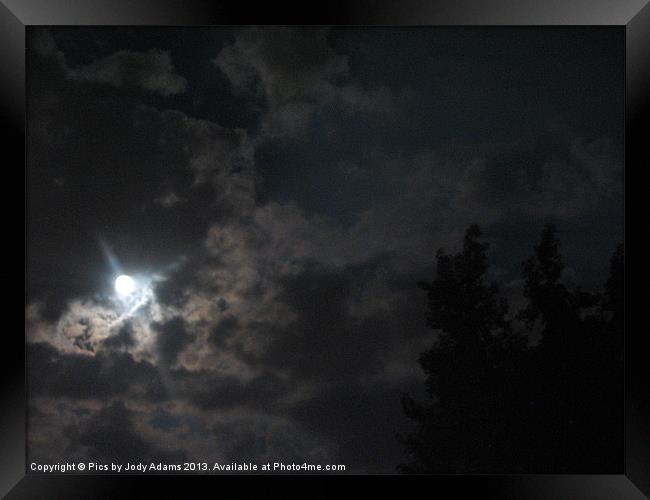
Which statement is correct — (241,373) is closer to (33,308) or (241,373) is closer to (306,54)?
(33,308)

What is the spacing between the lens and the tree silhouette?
2967mm

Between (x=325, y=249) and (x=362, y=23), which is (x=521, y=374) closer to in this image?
(x=325, y=249)

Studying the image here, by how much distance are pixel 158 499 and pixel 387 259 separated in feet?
6.09

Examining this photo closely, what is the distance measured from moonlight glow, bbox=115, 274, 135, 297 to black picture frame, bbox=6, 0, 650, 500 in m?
0.56

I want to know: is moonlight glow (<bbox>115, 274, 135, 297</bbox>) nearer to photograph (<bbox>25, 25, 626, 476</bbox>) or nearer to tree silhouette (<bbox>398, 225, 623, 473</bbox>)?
photograph (<bbox>25, 25, 626, 476</bbox>)

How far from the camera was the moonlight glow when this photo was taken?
299 cm

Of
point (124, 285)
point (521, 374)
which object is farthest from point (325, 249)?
point (521, 374)

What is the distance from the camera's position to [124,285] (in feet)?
9.80

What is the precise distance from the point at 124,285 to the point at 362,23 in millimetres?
1998

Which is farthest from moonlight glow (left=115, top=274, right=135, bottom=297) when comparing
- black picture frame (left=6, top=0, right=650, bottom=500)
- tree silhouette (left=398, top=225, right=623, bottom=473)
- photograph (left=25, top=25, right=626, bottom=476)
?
tree silhouette (left=398, top=225, right=623, bottom=473)

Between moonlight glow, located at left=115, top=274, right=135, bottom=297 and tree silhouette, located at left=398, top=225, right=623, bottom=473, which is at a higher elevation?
moonlight glow, located at left=115, top=274, right=135, bottom=297

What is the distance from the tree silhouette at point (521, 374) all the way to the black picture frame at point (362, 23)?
21cm

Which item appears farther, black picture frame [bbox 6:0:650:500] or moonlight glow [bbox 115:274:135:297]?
moonlight glow [bbox 115:274:135:297]

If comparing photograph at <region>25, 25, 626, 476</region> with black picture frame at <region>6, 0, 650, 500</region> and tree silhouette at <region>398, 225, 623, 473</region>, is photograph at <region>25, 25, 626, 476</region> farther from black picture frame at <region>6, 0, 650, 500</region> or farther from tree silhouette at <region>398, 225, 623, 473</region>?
black picture frame at <region>6, 0, 650, 500</region>
